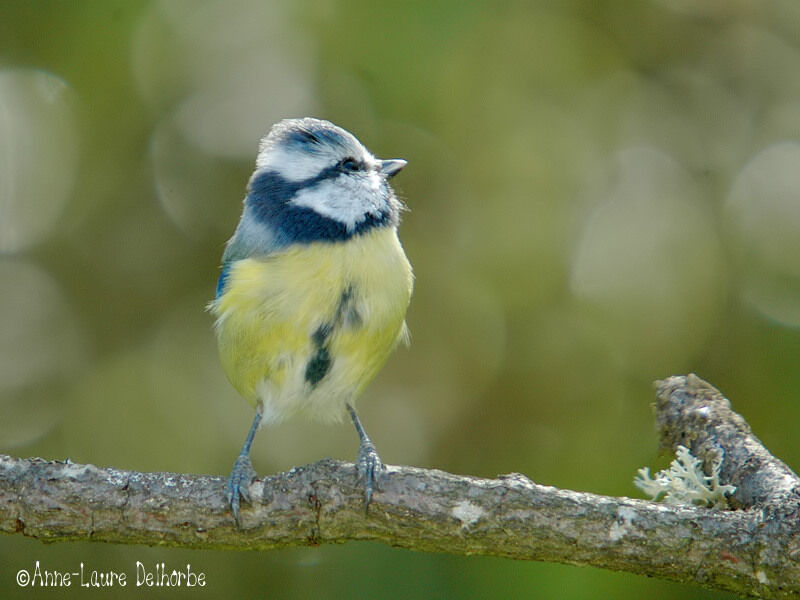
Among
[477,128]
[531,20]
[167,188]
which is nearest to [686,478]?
[477,128]

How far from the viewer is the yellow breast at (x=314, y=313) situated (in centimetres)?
267

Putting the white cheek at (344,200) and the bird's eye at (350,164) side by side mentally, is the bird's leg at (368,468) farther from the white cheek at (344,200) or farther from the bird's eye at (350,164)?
the bird's eye at (350,164)

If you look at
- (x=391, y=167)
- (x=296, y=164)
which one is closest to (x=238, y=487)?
(x=296, y=164)

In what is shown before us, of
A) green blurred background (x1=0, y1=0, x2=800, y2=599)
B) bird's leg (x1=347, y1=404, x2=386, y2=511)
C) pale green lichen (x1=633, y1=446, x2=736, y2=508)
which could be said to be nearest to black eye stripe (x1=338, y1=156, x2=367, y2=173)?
green blurred background (x1=0, y1=0, x2=800, y2=599)

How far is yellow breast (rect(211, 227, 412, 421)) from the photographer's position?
105 inches

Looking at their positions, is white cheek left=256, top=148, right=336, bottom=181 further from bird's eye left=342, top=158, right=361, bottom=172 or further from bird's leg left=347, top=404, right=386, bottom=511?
bird's leg left=347, top=404, right=386, bottom=511

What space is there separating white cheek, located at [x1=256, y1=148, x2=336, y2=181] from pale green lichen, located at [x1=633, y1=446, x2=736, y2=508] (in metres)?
1.43

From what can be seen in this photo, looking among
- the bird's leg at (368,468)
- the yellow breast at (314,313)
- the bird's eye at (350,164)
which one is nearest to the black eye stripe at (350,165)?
the bird's eye at (350,164)

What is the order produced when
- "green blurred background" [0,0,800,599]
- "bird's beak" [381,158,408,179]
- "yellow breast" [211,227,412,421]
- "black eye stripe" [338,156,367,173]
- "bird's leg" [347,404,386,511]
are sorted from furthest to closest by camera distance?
1. "green blurred background" [0,0,800,599]
2. "bird's beak" [381,158,408,179]
3. "black eye stripe" [338,156,367,173]
4. "yellow breast" [211,227,412,421]
5. "bird's leg" [347,404,386,511]

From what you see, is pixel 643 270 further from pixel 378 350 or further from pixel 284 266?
pixel 284 266

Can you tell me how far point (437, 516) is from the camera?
2.16 metres

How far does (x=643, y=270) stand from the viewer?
378 cm

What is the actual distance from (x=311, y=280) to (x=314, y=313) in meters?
0.10

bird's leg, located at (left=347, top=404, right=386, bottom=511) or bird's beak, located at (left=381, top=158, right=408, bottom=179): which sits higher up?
bird's beak, located at (left=381, top=158, right=408, bottom=179)
